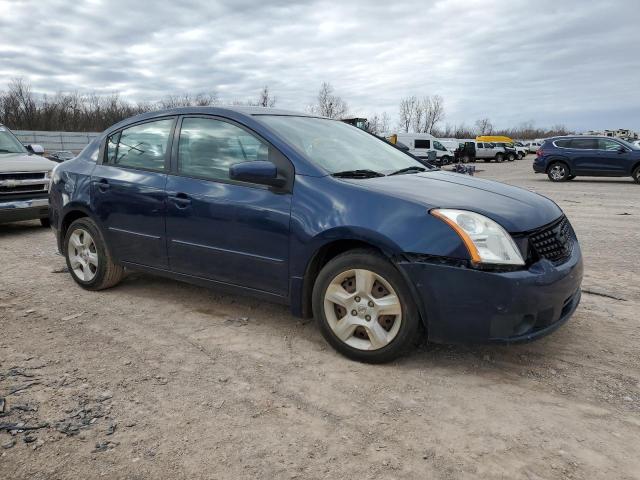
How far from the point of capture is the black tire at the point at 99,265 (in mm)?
4723

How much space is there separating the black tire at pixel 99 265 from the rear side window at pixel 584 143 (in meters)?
17.9

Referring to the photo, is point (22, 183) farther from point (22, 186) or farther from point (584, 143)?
point (584, 143)

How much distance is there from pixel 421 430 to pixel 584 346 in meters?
1.66

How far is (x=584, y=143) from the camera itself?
60.8 feet

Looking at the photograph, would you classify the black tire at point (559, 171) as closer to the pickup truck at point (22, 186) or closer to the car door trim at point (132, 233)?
the pickup truck at point (22, 186)

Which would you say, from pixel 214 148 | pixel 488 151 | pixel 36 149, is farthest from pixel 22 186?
pixel 488 151

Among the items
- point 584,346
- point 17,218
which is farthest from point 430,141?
point 584,346

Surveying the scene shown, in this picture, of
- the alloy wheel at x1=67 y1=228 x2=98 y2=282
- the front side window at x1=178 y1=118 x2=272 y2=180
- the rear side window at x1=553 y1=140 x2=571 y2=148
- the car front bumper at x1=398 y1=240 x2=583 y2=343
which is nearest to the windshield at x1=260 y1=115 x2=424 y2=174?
the front side window at x1=178 y1=118 x2=272 y2=180

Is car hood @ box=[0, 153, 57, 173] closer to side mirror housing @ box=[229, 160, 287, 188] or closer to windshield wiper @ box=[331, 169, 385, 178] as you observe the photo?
side mirror housing @ box=[229, 160, 287, 188]

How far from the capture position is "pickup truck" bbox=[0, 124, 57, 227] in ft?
25.5

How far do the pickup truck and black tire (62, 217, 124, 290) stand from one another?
139 inches

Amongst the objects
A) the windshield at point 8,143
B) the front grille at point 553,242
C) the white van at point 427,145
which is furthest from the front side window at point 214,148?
Result: the white van at point 427,145

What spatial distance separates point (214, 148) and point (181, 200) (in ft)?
1.54

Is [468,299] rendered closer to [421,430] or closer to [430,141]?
[421,430]
